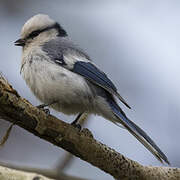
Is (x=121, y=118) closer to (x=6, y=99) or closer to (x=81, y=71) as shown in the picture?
(x=81, y=71)

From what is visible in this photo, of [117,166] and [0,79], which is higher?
[0,79]

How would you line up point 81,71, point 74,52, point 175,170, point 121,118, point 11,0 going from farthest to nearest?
point 11,0 < point 74,52 < point 81,71 < point 121,118 < point 175,170

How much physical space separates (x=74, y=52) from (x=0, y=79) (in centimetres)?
106

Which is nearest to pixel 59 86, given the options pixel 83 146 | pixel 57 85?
pixel 57 85

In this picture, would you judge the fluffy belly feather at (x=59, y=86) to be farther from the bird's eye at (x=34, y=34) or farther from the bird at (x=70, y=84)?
the bird's eye at (x=34, y=34)

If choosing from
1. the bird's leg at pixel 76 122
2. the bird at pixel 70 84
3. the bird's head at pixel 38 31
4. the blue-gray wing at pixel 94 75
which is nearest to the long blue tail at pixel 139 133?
the bird at pixel 70 84

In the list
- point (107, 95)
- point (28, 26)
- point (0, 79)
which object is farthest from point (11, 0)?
point (0, 79)

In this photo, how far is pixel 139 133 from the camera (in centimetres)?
256

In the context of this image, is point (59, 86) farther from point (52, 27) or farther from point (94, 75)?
point (52, 27)

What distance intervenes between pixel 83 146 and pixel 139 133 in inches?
17.4

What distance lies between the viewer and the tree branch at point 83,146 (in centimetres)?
214

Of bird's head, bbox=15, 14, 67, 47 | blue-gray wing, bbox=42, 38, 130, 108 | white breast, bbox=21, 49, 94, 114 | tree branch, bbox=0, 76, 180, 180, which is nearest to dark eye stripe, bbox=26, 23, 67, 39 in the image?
bird's head, bbox=15, 14, 67, 47

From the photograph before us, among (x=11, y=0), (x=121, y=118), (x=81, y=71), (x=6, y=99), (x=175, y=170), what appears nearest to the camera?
(x=6, y=99)

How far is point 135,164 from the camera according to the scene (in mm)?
2316
